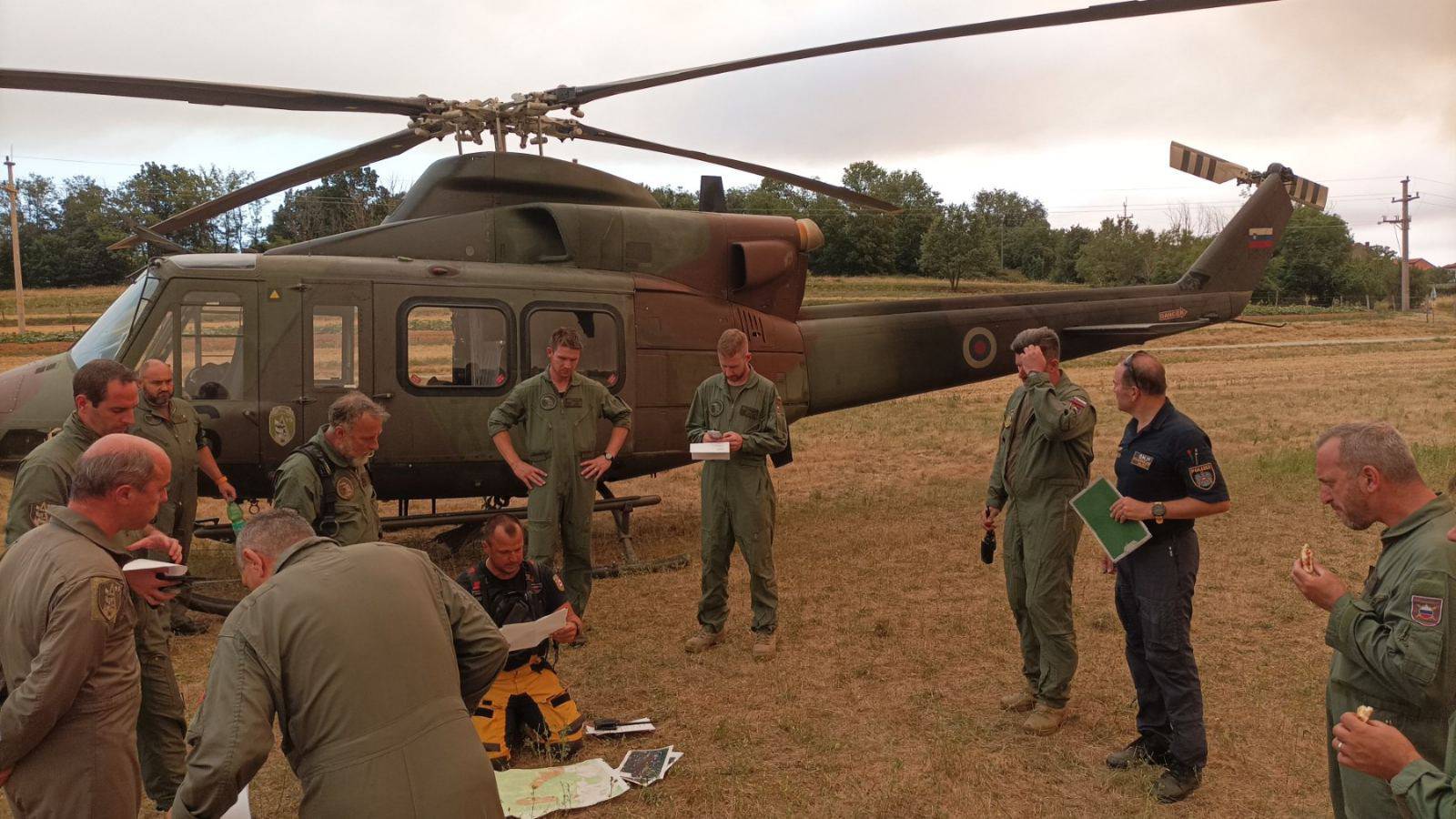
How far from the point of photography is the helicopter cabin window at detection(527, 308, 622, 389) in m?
7.58

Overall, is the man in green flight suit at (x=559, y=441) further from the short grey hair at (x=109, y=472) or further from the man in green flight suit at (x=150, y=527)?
the short grey hair at (x=109, y=472)

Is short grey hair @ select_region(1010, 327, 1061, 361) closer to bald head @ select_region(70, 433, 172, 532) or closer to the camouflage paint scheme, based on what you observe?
bald head @ select_region(70, 433, 172, 532)

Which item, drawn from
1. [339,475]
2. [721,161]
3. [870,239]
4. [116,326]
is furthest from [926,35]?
[870,239]

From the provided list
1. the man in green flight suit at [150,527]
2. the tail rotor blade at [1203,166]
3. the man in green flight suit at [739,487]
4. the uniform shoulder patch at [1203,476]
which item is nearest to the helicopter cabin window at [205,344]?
the man in green flight suit at [150,527]

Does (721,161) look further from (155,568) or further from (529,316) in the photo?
(155,568)

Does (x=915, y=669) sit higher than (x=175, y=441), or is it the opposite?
(x=175, y=441)

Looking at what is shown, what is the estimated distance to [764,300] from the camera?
8.62m

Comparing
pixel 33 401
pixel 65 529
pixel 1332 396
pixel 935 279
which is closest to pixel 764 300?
pixel 33 401

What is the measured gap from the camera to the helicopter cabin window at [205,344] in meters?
6.79

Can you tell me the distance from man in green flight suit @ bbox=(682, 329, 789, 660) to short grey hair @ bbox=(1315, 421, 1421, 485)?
368cm

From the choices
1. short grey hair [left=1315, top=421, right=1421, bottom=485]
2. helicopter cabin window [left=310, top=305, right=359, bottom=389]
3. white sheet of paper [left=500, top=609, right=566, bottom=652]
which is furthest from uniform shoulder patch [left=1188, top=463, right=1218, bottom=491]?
helicopter cabin window [left=310, top=305, right=359, bottom=389]

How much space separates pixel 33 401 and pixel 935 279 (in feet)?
122

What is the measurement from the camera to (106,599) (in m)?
2.69

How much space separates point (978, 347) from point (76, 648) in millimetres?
8273
